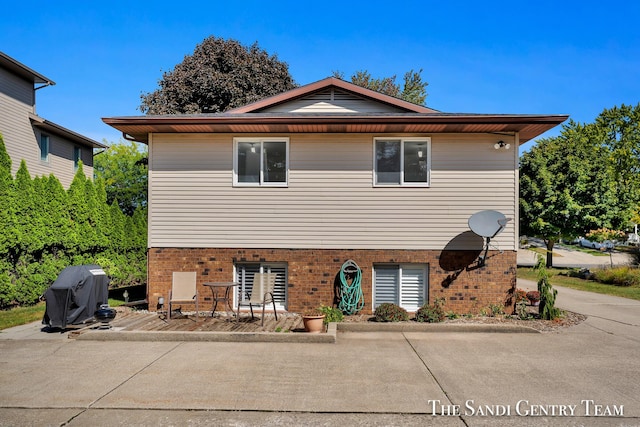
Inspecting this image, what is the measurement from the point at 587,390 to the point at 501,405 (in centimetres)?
128

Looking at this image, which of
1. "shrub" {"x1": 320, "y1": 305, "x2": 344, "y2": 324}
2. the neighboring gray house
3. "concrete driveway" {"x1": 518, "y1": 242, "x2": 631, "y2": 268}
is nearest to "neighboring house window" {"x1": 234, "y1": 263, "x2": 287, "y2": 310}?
"shrub" {"x1": 320, "y1": 305, "x2": 344, "y2": 324}

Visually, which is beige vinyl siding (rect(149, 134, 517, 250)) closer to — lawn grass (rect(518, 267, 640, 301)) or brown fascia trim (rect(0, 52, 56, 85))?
lawn grass (rect(518, 267, 640, 301))

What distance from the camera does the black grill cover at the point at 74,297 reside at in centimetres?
844

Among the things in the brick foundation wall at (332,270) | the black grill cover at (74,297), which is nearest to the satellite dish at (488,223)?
the brick foundation wall at (332,270)

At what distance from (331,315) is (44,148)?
719 inches

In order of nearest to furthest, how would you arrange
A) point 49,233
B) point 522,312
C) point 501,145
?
point 522,312 → point 501,145 → point 49,233

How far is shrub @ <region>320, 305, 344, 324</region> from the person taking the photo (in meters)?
9.06

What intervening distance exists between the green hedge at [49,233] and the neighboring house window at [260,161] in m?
5.90

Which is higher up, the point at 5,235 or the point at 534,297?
the point at 5,235

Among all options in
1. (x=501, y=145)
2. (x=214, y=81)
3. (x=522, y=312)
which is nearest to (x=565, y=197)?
(x=501, y=145)

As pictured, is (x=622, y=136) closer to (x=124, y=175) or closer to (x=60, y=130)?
(x=124, y=175)

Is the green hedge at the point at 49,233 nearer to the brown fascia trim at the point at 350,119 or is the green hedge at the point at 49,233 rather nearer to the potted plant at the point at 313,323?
the brown fascia trim at the point at 350,119

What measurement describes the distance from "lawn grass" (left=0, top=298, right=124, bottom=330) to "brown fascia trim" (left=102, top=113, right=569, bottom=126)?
4392 millimetres

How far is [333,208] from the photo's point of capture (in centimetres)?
1014
